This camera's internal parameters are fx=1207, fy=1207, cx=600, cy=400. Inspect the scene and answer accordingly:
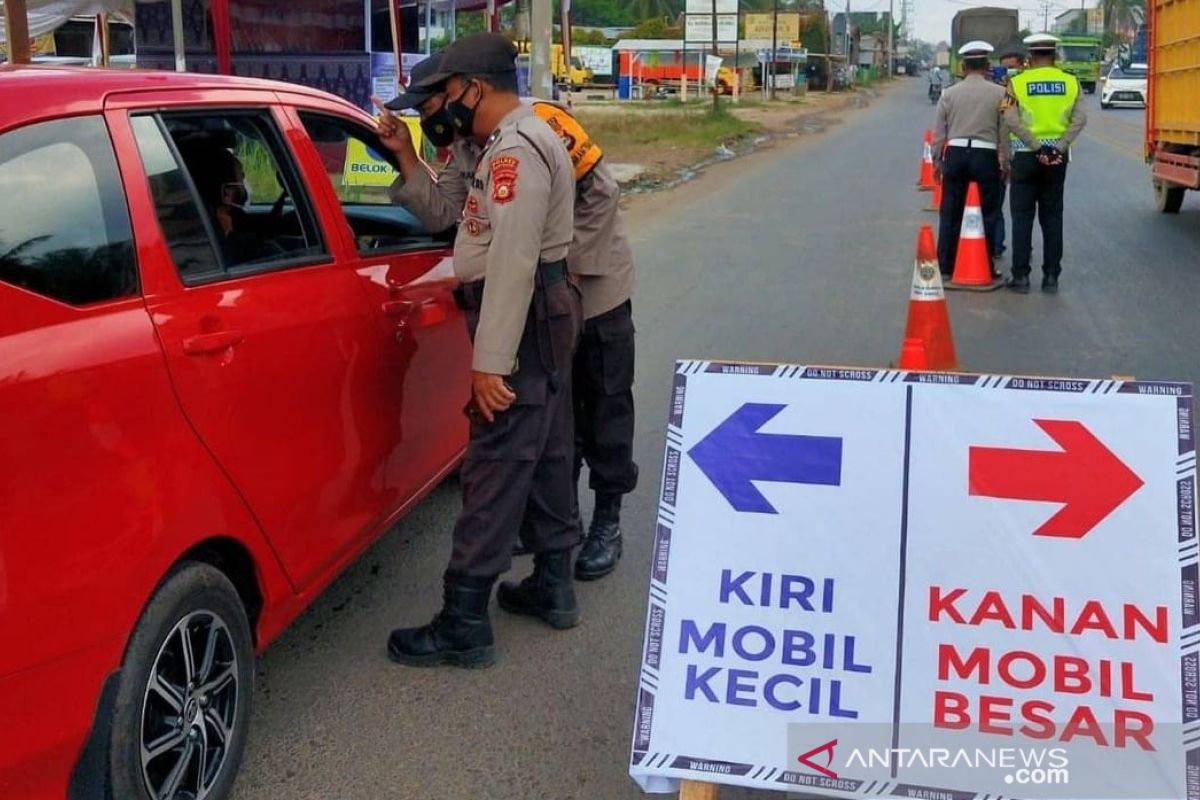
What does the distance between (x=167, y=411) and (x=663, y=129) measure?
1032 inches

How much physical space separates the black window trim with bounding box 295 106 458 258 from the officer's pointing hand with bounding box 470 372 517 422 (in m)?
0.66

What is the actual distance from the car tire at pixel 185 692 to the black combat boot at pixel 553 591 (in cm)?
120

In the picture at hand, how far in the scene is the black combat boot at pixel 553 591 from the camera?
400 centimetres

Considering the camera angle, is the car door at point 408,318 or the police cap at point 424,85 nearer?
the police cap at point 424,85

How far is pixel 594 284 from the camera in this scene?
13.4 ft

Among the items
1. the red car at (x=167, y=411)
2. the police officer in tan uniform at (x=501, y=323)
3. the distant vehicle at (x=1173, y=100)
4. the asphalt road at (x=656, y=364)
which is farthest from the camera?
the distant vehicle at (x=1173, y=100)

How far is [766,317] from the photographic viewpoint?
337 inches

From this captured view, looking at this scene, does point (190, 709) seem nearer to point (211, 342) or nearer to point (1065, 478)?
point (211, 342)

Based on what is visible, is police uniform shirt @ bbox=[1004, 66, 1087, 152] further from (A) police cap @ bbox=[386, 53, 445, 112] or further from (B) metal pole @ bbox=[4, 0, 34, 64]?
(B) metal pole @ bbox=[4, 0, 34, 64]

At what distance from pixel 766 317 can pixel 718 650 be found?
6078 millimetres

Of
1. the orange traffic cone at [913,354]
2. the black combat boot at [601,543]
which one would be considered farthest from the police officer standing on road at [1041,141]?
the black combat boot at [601,543]

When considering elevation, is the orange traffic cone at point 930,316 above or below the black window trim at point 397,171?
below

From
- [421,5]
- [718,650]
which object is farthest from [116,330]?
[421,5]

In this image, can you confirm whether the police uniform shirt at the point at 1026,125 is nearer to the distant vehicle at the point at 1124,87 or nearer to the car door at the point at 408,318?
the car door at the point at 408,318
